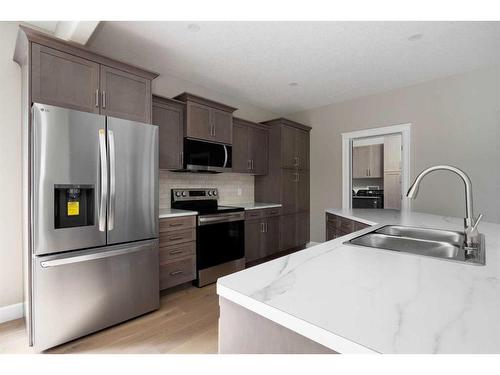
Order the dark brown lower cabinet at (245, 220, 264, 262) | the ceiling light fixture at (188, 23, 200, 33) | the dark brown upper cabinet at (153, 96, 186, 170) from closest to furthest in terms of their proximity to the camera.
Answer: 1. the ceiling light fixture at (188, 23, 200, 33)
2. the dark brown upper cabinet at (153, 96, 186, 170)
3. the dark brown lower cabinet at (245, 220, 264, 262)

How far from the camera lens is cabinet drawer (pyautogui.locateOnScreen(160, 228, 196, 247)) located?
8.39ft

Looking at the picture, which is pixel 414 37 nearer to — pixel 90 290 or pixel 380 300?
pixel 380 300

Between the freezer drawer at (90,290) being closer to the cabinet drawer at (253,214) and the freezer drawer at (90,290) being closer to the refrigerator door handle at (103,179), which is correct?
the refrigerator door handle at (103,179)

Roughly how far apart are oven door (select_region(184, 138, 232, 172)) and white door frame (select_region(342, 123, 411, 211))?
1.98 meters

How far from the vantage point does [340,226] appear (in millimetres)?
2781

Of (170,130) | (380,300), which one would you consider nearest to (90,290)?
(170,130)

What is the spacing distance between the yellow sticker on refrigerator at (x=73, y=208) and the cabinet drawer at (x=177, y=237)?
32.0 inches

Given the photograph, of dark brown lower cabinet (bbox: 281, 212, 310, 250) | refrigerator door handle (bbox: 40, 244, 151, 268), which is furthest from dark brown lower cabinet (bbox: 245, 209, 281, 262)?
refrigerator door handle (bbox: 40, 244, 151, 268)

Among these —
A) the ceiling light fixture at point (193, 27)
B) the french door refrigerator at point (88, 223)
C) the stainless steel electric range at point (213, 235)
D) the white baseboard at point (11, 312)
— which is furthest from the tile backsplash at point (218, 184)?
the ceiling light fixture at point (193, 27)

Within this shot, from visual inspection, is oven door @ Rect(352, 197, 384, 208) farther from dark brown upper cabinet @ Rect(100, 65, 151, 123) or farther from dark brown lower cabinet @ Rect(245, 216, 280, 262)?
dark brown upper cabinet @ Rect(100, 65, 151, 123)

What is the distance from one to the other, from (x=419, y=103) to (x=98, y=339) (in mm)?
4416

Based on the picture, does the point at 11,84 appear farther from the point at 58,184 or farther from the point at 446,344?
the point at 446,344

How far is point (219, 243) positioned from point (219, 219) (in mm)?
290

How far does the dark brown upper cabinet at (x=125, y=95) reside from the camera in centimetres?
212
